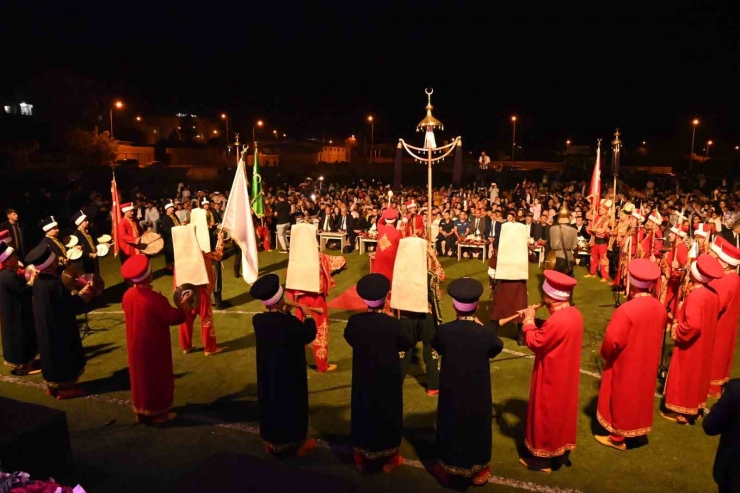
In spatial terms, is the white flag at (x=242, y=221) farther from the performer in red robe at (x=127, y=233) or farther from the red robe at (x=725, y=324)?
the red robe at (x=725, y=324)

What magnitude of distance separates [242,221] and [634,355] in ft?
21.3

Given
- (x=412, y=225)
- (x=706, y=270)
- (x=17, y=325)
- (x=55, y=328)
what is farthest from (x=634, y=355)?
(x=17, y=325)

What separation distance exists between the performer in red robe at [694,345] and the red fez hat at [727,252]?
2.37 ft

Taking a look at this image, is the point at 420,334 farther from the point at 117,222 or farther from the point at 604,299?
the point at 117,222

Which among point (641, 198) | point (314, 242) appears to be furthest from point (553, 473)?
point (641, 198)

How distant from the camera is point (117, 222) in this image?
14.8m

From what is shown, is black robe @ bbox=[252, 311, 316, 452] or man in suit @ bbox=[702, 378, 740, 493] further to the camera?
black robe @ bbox=[252, 311, 316, 452]

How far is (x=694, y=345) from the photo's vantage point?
21.2 ft

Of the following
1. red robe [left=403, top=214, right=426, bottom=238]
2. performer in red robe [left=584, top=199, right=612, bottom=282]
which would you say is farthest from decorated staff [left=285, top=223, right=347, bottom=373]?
performer in red robe [left=584, top=199, right=612, bottom=282]

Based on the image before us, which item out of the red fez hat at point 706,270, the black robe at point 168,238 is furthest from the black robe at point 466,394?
the black robe at point 168,238

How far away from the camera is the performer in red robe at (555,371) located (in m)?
5.35

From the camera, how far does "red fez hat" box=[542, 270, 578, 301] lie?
208 inches

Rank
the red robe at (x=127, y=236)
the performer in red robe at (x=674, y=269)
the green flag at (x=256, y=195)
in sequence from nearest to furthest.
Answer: the performer in red robe at (x=674, y=269), the red robe at (x=127, y=236), the green flag at (x=256, y=195)

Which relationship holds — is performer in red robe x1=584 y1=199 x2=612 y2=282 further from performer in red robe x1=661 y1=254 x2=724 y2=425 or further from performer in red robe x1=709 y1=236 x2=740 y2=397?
performer in red robe x1=661 y1=254 x2=724 y2=425
